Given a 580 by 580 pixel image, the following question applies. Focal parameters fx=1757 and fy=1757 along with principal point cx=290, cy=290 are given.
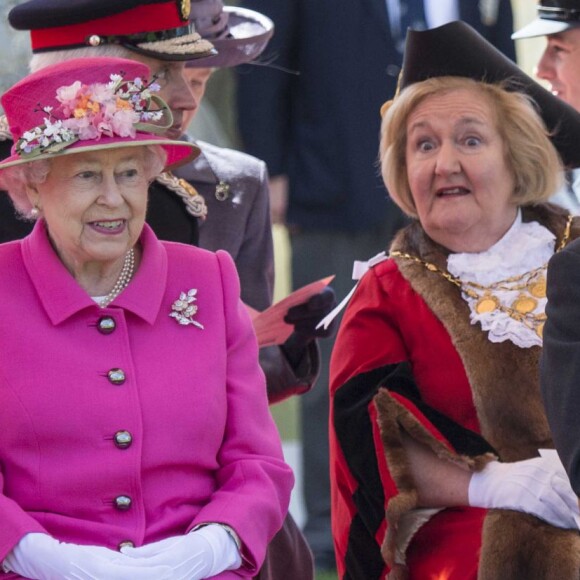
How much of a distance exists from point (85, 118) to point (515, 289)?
1381 mm

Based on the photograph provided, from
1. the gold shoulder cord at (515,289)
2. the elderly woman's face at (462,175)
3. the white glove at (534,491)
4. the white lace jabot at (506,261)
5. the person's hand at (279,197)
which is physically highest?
the elderly woman's face at (462,175)

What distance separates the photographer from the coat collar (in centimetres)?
391

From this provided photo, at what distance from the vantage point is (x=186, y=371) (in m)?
3.95

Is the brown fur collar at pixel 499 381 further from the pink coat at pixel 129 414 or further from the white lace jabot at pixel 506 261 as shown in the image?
the pink coat at pixel 129 414

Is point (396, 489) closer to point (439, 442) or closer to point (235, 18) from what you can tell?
point (439, 442)

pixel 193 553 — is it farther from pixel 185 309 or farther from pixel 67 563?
pixel 185 309

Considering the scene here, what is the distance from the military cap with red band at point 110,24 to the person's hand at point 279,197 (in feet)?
5.90

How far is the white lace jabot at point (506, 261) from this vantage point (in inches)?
183

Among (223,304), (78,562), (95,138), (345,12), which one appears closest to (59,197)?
(95,138)

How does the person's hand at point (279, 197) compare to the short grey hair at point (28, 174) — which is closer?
the short grey hair at point (28, 174)

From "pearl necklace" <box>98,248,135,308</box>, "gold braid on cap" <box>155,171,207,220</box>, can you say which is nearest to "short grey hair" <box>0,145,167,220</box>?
"pearl necklace" <box>98,248,135,308</box>

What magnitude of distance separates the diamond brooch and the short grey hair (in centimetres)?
29

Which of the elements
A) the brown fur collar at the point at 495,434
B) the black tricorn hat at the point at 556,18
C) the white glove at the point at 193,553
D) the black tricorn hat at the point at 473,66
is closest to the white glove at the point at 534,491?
the brown fur collar at the point at 495,434

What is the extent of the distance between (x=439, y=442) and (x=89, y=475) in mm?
1026
